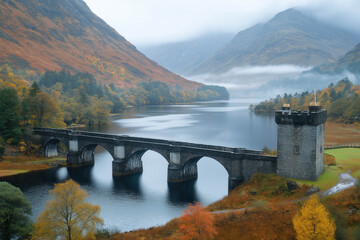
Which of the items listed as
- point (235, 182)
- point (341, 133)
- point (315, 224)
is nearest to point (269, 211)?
point (315, 224)

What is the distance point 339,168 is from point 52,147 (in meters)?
60.9

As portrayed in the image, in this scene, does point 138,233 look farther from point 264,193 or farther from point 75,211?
point 264,193

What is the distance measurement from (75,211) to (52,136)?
45258 millimetres

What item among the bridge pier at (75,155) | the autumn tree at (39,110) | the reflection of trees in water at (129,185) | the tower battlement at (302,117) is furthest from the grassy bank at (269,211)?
the autumn tree at (39,110)

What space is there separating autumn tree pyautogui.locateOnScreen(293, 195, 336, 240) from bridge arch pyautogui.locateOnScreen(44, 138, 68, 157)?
60.2 m

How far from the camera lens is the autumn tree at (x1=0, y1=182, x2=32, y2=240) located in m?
34.5

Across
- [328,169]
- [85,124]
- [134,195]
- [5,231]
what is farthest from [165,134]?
[5,231]

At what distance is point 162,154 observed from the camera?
5991cm

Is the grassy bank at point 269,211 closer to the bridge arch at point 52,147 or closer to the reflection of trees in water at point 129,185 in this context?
the reflection of trees in water at point 129,185

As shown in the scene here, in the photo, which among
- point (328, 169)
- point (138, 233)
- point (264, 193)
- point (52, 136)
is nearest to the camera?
point (138, 233)

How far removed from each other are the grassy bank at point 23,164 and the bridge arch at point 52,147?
281cm

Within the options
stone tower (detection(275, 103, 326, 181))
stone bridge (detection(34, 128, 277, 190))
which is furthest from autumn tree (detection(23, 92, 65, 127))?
stone tower (detection(275, 103, 326, 181))

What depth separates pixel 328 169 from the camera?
45.6 meters

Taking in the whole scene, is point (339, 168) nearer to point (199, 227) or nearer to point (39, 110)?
point (199, 227)
